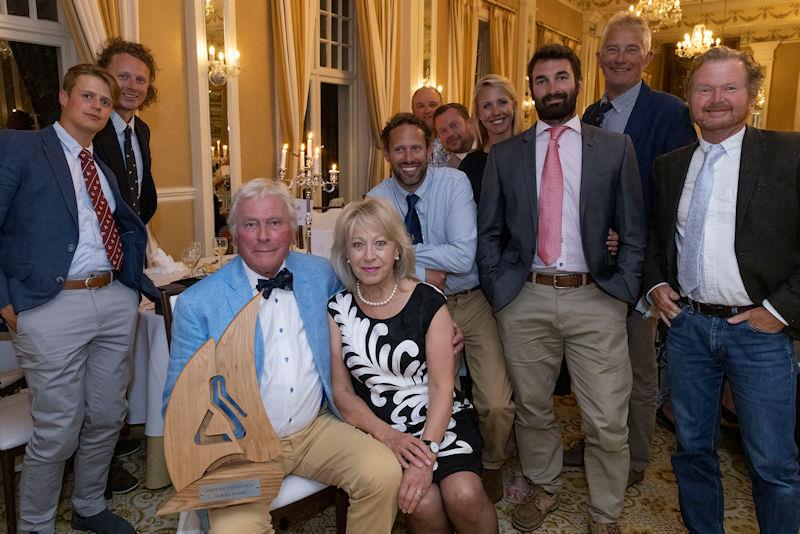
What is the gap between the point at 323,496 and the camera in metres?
1.83

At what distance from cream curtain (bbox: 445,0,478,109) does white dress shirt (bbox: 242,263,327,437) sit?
6.93 meters

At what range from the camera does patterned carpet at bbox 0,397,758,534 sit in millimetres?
2293

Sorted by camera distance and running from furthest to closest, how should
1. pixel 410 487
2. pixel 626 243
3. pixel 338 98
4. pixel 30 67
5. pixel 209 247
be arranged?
pixel 338 98 < pixel 209 247 < pixel 30 67 < pixel 626 243 < pixel 410 487

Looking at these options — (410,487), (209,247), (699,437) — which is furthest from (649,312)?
(209,247)

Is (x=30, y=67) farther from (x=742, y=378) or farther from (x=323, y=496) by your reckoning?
(x=742, y=378)

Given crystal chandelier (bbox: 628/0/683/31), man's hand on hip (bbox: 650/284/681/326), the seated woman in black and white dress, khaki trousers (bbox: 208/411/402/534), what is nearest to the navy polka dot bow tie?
the seated woman in black and white dress

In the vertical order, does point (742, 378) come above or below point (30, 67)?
below

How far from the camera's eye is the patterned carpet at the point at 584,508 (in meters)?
2.29

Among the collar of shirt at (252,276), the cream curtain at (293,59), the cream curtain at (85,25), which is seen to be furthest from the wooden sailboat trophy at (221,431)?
the cream curtain at (293,59)

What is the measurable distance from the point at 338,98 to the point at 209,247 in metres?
2.66

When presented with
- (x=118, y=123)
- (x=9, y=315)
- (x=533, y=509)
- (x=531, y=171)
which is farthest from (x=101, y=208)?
(x=533, y=509)

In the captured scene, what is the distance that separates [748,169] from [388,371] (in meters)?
1.26

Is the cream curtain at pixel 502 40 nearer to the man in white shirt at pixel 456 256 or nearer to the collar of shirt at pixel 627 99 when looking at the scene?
the collar of shirt at pixel 627 99

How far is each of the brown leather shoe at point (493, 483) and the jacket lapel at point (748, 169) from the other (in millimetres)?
1377
